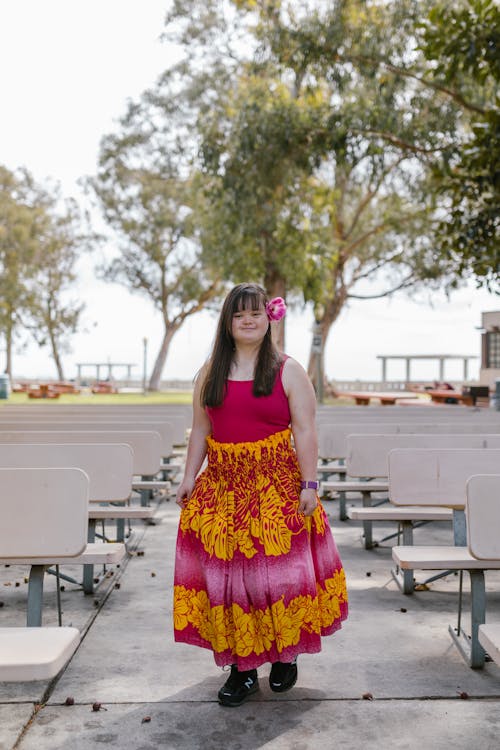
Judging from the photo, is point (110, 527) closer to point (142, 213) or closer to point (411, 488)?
point (411, 488)

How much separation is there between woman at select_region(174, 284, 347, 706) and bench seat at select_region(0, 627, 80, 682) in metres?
0.67

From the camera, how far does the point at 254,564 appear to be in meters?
3.78

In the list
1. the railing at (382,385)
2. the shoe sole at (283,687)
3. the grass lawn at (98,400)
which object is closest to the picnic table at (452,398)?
the grass lawn at (98,400)

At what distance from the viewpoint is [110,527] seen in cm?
857

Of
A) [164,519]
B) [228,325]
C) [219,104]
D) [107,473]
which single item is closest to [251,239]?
[219,104]

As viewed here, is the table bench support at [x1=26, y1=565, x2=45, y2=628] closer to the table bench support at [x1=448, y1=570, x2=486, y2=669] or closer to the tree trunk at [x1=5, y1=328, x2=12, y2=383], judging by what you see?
the table bench support at [x1=448, y1=570, x2=486, y2=669]

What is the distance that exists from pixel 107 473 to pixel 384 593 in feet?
6.88

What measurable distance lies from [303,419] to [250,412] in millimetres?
243

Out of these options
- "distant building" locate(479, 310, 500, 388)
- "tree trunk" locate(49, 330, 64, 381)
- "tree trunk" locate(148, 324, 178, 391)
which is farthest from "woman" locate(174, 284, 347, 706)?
"tree trunk" locate(49, 330, 64, 381)

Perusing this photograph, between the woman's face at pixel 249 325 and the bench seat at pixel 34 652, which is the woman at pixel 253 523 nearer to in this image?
the woman's face at pixel 249 325

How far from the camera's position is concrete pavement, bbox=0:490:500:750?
11.5 feet

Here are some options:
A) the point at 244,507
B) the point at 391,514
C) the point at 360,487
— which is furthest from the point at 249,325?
the point at 360,487

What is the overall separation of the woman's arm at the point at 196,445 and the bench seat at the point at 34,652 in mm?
907

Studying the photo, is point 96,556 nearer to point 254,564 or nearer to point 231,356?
point 254,564
